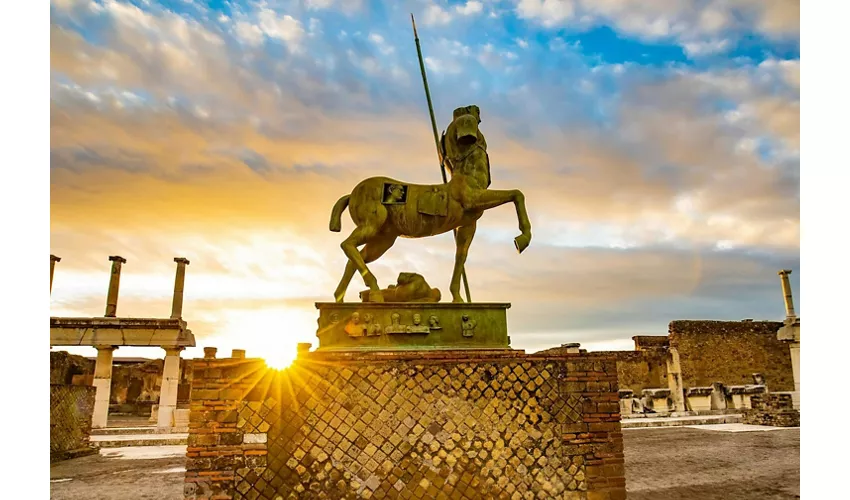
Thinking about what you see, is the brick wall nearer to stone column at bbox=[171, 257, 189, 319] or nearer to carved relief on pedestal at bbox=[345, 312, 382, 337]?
carved relief on pedestal at bbox=[345, 312, 382, 337]

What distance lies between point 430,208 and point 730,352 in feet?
85.9

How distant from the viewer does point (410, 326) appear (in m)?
4.74

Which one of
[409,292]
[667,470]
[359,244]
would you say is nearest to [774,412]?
[667,470]

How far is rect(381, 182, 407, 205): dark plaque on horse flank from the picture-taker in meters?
5.28

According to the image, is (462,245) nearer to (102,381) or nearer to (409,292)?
(409,292)

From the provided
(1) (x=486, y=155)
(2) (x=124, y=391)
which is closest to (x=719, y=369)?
(1) (x=486, y=155)

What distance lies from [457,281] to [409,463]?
2.00m

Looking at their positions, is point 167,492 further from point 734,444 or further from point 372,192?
point 734,444

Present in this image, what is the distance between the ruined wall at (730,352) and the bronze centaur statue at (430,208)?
23094 millimetres

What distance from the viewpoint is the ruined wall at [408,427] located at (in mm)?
3850

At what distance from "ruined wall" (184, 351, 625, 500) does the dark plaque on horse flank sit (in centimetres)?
179

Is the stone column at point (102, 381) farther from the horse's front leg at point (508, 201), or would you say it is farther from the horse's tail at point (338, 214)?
the horse's front leg at point (508, 201)

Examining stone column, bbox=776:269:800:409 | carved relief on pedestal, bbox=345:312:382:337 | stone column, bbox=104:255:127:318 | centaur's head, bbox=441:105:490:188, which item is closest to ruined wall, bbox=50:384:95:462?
stone column, bbox=104:255:127:318
